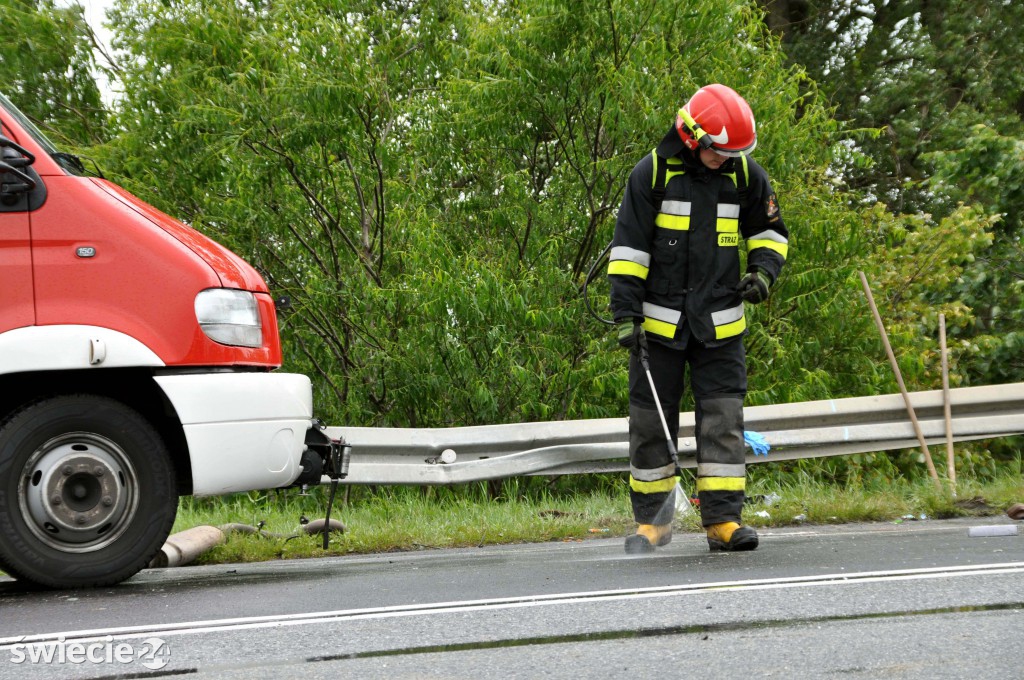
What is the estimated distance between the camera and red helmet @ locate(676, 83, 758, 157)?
206 inches

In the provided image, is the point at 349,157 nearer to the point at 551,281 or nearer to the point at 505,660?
the point at 551,281

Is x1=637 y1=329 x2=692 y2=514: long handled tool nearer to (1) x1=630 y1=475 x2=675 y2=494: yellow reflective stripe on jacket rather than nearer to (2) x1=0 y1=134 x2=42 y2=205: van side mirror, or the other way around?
(1) x1=630 y1=475 x2=675 y2=494: yellow reflective stripe on jacket

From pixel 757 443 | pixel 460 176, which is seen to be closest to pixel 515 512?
pixel 757 443

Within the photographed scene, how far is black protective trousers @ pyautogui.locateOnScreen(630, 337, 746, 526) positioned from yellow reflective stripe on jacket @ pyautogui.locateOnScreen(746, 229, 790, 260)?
0.46m

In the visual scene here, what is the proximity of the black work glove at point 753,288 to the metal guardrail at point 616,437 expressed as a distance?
1953 millimetres

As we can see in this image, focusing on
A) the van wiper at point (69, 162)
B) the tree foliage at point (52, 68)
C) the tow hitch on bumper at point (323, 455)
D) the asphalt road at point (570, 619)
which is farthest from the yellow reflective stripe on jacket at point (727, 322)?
the tree foliage at point (52, 68)

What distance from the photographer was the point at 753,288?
534cm

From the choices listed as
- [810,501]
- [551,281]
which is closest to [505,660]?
[810,501]

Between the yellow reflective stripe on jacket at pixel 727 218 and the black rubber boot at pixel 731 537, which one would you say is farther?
the yellow reflective stripe on jacket at pixel 727 218

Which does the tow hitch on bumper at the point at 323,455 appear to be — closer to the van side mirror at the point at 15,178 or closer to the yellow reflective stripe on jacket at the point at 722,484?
the van side mirror at the point at 15,178

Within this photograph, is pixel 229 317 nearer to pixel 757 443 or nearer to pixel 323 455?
pixel 323 455

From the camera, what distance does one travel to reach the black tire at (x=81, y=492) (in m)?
4.42

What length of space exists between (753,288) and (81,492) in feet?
9.48

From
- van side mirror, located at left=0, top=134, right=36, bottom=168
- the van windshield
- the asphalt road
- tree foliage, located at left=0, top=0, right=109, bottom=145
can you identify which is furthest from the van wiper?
tree foliage, located at left=0, top=0, right=109, bottom=145
